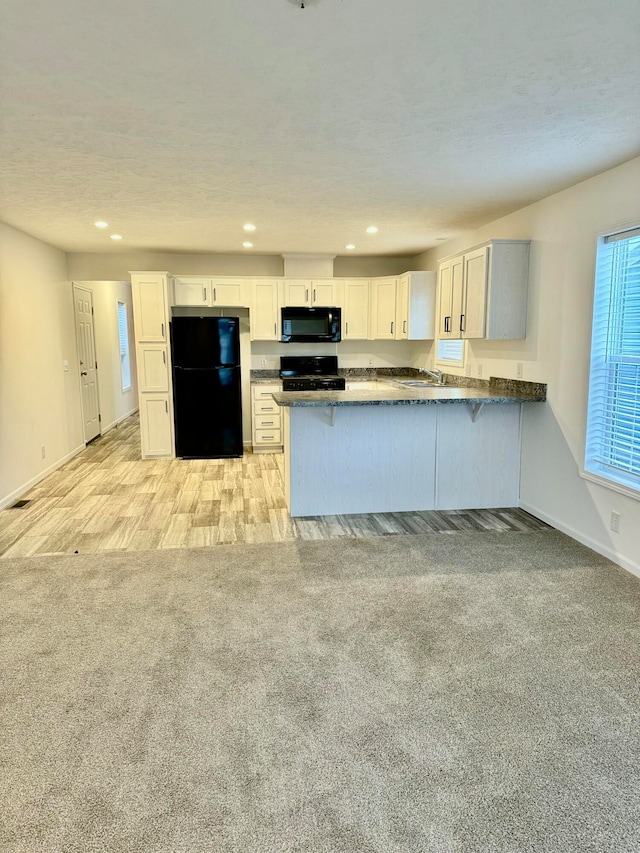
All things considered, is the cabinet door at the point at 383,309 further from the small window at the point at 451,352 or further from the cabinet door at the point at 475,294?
the cabinet door at the point at 475,294

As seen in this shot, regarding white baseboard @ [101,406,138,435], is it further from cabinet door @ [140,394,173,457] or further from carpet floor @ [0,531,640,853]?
carpet floor @ [0,531,640,853]

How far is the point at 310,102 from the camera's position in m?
2.36

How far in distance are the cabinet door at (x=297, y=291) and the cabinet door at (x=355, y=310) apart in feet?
1.59

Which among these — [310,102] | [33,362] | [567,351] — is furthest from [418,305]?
[33,362]

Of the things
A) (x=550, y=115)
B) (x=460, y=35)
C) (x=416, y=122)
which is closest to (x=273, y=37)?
(x=460, y=35)

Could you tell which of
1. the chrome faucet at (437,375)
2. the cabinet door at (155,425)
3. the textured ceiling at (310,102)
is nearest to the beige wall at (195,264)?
the cabinet door at (155,425)

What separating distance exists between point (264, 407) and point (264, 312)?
3.87 ft

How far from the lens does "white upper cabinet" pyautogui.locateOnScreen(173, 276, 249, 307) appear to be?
20.8ft

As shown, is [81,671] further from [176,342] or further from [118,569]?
[176,342]

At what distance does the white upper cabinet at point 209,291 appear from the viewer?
6.33m

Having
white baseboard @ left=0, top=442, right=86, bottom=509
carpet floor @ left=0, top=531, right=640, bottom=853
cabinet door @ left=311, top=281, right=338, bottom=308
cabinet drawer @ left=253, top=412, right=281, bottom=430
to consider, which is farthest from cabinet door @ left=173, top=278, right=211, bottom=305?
carpet floor @ left=0, top=531, right=640, bottom=853

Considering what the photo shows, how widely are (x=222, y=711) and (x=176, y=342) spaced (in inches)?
188

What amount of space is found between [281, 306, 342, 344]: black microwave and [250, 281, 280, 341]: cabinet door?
0.14m

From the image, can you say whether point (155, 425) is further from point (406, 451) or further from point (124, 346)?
point (124, 346)
